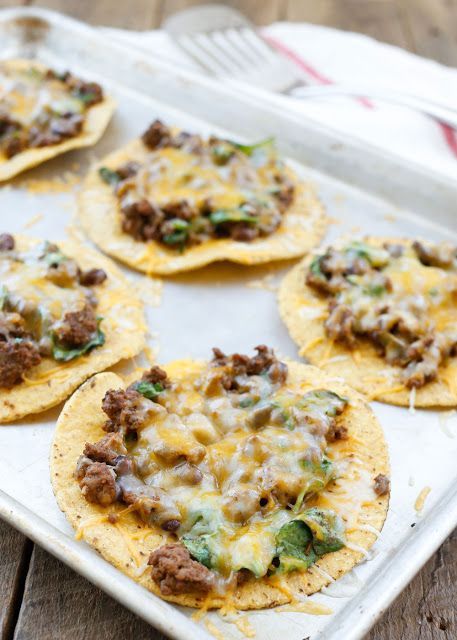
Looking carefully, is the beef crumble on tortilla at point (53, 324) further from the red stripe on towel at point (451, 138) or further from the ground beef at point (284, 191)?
the red stripe on towel at point (451, 138)

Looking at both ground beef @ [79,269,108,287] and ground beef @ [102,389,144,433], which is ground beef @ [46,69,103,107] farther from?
ground beef @ [102,389,144,433]

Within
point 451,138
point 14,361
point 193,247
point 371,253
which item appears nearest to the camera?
point 14,361

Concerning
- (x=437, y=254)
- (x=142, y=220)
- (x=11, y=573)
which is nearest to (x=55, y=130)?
(x=142, y=220)

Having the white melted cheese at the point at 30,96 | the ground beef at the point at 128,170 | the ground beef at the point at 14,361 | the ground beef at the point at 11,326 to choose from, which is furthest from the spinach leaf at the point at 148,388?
the white melted cheese at the point at 30,96

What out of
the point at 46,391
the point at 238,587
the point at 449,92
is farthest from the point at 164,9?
the point at 238,587

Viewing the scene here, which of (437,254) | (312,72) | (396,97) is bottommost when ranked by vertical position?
(312,72)

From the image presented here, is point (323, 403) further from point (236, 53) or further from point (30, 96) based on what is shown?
point (236, 53)
